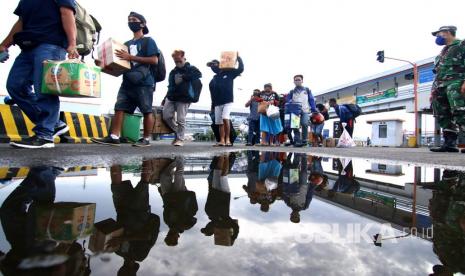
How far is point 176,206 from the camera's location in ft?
2.92

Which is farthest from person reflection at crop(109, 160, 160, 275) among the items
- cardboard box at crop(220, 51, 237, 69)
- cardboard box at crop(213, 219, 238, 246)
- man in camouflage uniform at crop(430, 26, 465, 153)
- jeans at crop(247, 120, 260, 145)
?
jeans at crop(247, 120, 260, 145)

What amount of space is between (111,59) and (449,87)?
457 centimetres

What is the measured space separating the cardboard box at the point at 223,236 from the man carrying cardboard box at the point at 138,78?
335cm

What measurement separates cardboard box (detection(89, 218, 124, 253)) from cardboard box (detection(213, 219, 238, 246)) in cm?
19

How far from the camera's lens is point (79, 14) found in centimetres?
312

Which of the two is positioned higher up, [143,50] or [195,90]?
[143,50]

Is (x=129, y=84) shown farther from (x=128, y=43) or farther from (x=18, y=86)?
(x=18, y=86)

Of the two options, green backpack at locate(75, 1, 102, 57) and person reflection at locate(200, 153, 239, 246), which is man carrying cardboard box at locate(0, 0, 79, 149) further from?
person reflection at locate(200, 153, 239, 246)

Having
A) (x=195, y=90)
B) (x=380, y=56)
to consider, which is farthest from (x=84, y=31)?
(x=380, y=56)

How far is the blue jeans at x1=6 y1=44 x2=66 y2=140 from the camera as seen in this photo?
2689mm

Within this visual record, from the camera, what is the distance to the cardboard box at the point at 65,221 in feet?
1.85

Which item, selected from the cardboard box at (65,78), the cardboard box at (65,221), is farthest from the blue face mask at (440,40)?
the cardboard box at (65,221)

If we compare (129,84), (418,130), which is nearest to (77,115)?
(129,84)

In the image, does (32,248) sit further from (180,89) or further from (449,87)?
(449,87)
